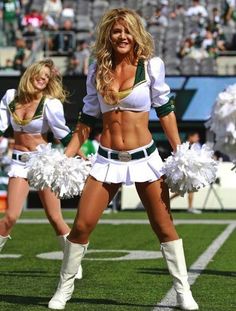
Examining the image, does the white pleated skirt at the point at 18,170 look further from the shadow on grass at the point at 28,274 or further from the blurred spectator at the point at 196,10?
the blurred spectator at the point at 196,10

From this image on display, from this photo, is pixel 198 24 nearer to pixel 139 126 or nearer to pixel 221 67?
pixel 221 67

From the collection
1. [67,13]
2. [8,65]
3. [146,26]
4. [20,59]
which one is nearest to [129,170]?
[20,59]

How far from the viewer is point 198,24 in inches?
984

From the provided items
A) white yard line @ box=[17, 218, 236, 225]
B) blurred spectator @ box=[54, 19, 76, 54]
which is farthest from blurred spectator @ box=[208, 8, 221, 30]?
white yard line @ box=[17, 218, 236, 225]

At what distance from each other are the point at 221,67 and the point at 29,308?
17.3 meters

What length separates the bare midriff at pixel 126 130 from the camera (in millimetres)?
6590

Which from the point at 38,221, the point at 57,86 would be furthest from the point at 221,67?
the point at 57,86

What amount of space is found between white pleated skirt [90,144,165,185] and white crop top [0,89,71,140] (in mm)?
1769

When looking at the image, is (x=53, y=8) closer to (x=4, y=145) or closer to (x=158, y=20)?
(x=158, y=20)

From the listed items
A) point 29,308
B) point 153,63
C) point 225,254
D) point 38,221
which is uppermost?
point 153,63

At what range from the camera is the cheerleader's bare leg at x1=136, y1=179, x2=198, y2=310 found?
259 inches

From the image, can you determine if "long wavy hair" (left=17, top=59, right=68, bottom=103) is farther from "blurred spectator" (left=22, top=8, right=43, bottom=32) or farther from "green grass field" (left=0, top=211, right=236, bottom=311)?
"blurred spectator" (left=22, top=8, right=43, bottom=32)

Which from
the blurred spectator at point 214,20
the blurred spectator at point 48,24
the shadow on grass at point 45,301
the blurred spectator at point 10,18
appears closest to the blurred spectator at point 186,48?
the blurred spectator at point 214,20

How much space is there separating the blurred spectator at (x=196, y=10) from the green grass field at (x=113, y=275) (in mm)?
11653
